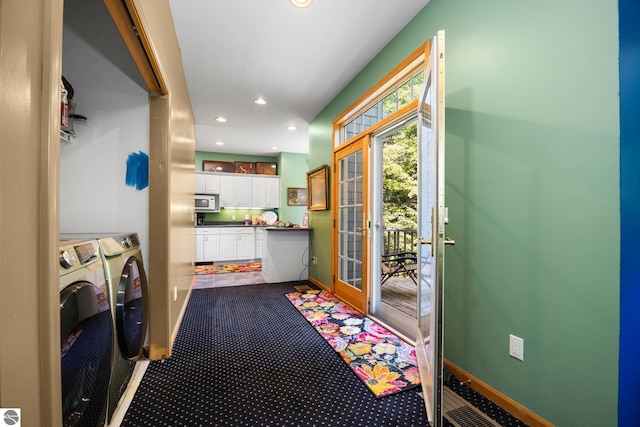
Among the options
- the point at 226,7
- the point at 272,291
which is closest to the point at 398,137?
the point at 272,291

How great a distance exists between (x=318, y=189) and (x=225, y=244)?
3115 mm

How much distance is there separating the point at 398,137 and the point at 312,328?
5.82m

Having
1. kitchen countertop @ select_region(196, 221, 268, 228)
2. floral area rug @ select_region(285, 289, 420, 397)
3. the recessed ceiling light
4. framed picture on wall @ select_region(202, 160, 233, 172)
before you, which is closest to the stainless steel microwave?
kitchen countertop @ select_region(196, 221, 268, 228)

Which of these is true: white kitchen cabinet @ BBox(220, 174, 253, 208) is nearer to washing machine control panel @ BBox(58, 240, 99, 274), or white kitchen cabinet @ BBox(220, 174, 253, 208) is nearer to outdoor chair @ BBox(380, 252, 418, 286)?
outdoor chair @ BBox(380, 252, 418, 286)

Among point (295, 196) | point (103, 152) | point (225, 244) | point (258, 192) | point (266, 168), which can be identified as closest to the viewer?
point (103, 152)

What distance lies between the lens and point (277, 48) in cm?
253

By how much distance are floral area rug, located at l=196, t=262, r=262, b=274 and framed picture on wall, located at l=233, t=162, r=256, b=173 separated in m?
2.31

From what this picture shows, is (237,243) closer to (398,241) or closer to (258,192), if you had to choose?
(258,192)

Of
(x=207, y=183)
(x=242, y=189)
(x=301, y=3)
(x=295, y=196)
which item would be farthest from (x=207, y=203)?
(x=301, y=3)

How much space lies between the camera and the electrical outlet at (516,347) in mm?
1403

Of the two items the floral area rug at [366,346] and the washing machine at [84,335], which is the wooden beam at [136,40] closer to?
the washing machine at [84,335]

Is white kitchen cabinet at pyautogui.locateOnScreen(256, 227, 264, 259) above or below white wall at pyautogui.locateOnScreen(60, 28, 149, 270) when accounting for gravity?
below

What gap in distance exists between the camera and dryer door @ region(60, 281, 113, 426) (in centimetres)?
78

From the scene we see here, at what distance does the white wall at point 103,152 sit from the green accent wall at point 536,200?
2.20 metres
